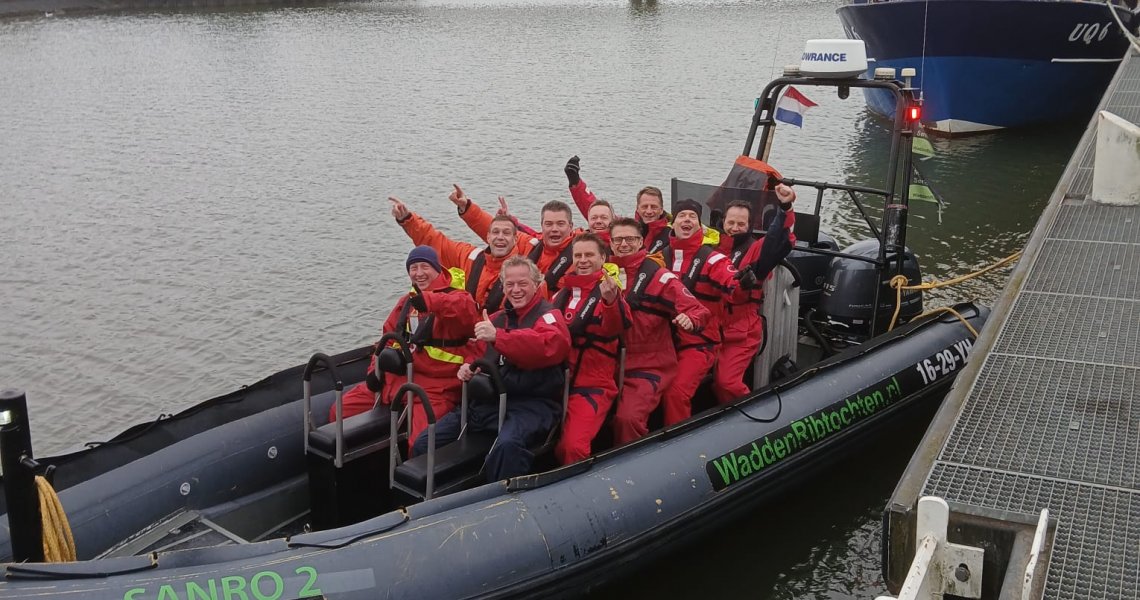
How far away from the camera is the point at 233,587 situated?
349 cm

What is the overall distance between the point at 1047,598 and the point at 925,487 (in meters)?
0.56

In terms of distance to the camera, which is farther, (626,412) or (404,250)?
(404,250)

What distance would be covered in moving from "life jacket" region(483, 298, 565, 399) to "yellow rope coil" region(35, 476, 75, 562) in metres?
1.77

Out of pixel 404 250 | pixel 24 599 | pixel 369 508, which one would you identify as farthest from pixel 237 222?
pixel 24 599

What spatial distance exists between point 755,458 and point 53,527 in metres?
2.98

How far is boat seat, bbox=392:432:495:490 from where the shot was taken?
14.0ft

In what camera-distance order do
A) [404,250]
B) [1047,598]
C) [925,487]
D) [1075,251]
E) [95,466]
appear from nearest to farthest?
[1047,598]
[925,487]
[95,466]
[1075,251]
[404,250]

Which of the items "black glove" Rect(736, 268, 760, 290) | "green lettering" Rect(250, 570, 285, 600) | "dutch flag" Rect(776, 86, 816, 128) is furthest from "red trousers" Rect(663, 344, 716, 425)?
"green lettering" Rect(250, 570, 285, 600)

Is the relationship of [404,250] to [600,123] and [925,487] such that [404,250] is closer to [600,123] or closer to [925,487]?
[600,123]

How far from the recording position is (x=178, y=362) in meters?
8.19

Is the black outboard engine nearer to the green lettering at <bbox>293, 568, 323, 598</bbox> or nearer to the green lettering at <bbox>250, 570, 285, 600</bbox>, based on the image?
the green lettering at <bbox>293, 568, 323, 598</bbox>

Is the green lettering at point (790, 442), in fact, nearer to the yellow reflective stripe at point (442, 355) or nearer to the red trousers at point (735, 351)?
the red trousers at point (735, 351)

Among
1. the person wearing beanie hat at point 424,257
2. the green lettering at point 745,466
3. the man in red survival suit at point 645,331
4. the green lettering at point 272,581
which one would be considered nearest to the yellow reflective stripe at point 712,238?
the man in red survival suit at point 645,331

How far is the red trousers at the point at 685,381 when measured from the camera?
16.8 feet
